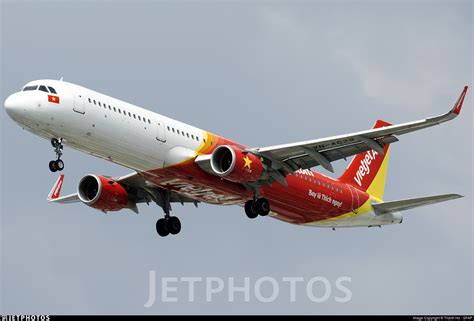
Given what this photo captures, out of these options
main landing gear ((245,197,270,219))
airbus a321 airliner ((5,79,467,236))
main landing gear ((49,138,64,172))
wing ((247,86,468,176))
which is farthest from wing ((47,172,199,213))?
main landing gear ((49,138,64,172))

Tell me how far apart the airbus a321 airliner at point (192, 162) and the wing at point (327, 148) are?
0.05 m

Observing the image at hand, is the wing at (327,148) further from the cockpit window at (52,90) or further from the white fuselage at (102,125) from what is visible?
the cockpit window at (52,90)

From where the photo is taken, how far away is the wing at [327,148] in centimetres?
5234

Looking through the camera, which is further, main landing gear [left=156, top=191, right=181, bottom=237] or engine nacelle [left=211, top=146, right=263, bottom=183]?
main landing gear [left=156, top=191, right=181, bottom=237]

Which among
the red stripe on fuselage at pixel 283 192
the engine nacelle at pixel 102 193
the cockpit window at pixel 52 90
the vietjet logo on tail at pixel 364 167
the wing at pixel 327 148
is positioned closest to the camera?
the cockpit window at pixel 52 90

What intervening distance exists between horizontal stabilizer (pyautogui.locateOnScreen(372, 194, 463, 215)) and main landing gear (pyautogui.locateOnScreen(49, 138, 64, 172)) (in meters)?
18.2

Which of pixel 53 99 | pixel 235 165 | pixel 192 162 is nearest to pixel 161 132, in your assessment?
pixel 192 162

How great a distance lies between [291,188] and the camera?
5903 centimetres

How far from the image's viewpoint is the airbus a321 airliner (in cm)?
5156

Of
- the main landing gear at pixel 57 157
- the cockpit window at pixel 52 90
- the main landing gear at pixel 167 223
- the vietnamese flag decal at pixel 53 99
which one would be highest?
the cockpit window at pixel 52 90

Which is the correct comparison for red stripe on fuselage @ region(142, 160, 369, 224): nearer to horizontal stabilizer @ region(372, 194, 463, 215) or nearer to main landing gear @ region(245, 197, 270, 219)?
main landing gear @ region(245, 197, 270, 219)

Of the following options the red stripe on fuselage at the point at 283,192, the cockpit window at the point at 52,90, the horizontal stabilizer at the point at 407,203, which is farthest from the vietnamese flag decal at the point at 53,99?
the horizontal stabilizer at the point at 407,203

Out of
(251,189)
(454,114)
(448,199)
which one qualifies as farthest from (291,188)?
(454,114)

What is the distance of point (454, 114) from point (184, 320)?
548 inches
